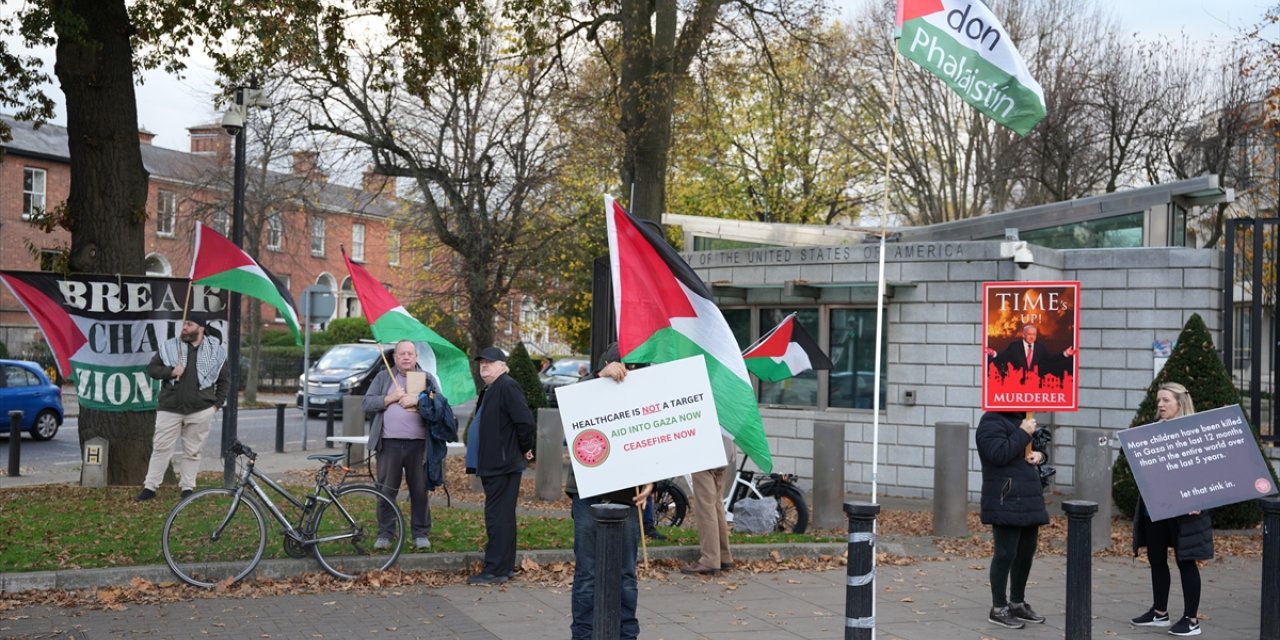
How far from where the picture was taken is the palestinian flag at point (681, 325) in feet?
27.1

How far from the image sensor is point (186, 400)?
1228 centimetres

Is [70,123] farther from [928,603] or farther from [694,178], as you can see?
[694,178]

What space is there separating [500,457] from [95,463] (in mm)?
6451

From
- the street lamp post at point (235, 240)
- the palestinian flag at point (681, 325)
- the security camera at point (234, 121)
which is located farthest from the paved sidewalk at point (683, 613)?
the security camera at point (234, 121)

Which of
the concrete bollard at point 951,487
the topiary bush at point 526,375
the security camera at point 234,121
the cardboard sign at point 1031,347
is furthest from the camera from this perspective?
the topiary bush at point 526,375

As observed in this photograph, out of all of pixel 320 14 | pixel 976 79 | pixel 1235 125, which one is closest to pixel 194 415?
pixel 320 14

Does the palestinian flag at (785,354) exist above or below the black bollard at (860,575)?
above

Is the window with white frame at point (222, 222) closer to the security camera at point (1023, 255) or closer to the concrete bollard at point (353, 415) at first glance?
the concrete bollard at point (353, 415)

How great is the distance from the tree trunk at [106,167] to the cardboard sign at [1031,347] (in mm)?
9422

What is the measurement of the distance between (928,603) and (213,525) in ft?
17.8

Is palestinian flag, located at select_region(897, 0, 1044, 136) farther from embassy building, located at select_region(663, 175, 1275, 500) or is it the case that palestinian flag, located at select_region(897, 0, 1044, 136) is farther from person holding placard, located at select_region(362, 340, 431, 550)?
embassy building, located at select_region(663, 175, 1275, 500)

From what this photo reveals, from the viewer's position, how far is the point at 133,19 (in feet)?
50.5

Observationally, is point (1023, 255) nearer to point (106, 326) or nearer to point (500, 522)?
point (500, 522)

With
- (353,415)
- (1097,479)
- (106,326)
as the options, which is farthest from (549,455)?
(1097,479)
